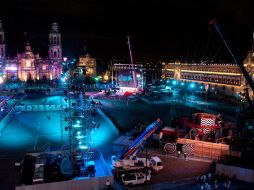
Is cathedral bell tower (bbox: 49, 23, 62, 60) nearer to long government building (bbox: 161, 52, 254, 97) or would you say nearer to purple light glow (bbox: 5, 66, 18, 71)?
purple light glow (bbox: 5, 66, 18, 71)

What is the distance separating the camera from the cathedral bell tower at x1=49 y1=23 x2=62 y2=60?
6148 cm

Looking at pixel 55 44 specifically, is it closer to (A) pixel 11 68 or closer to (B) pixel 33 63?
(B) pixel 33 63

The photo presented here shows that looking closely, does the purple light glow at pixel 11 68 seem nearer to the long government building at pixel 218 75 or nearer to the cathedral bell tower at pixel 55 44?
the cathedral bell tower at pixel 55 44

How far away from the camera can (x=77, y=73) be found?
2058 cm

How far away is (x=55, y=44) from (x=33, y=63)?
5801 millimetres

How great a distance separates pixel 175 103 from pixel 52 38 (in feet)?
116

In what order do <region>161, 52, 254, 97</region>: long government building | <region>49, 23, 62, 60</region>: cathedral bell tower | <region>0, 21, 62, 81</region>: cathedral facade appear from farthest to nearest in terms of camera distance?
<region>49, 23, 62, 60</region>: cathedral bell tower → <region>0, 21, 62, 81</region>: cathedral facade → <region>161, 52, 254, 97</region>: long government building

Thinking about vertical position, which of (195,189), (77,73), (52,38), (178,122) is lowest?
(195,189)

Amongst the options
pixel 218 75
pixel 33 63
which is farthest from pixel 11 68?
pixel 218 75

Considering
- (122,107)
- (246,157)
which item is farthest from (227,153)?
(122,107)

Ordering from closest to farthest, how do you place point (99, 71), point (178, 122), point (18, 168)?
point (18, 168), point (178, 122), point (99, 71)

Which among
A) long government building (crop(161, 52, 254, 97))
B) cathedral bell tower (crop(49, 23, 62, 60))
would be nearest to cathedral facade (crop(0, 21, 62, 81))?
cathedral bell tower (crop(49, 23, 62, 60))

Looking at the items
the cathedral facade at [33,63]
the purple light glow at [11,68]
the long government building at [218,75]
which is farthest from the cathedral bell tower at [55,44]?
the long government building at [218,75]

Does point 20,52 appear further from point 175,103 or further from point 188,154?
point 188,154
